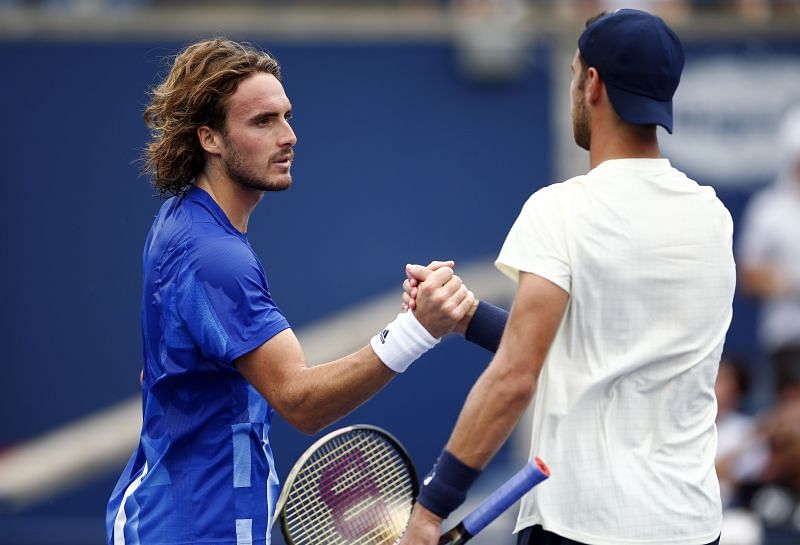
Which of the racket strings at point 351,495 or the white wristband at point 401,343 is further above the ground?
the white wristband at point 401,343

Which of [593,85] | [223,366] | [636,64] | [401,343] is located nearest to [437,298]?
[401,343]

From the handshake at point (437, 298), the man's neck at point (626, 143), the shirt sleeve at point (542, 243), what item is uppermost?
the man's neck at point (626, 143)

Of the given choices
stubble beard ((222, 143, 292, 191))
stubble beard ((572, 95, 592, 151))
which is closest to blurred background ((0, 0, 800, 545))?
stubble beard ((222, 143, 292, 191))

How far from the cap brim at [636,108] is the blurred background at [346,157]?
20.3ft

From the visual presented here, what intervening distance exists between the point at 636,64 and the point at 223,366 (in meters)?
1.27

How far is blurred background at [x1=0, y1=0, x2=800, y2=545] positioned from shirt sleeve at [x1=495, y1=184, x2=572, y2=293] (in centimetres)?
616

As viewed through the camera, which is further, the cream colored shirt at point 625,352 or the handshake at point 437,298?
the handshake at point 437,298

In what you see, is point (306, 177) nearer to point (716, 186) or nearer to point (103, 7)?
point (103, 7)

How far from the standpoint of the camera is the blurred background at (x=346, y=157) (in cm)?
948

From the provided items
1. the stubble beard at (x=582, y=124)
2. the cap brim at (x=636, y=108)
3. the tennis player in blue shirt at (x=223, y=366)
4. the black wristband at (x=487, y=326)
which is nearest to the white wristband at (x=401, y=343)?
the tennis player in blue shirt at (x=223, y=366)

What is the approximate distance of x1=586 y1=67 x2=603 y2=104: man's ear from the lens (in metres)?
3.28

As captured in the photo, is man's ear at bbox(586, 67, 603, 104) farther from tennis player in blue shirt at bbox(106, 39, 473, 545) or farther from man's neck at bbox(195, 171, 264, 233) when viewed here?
man's neck at bbox(195, 171, 264, 233)

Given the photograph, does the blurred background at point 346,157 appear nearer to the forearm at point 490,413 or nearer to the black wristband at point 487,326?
the black wristband at point 487,326

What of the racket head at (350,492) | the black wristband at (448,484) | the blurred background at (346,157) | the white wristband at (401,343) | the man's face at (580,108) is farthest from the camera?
the blurred background at (346,157)
